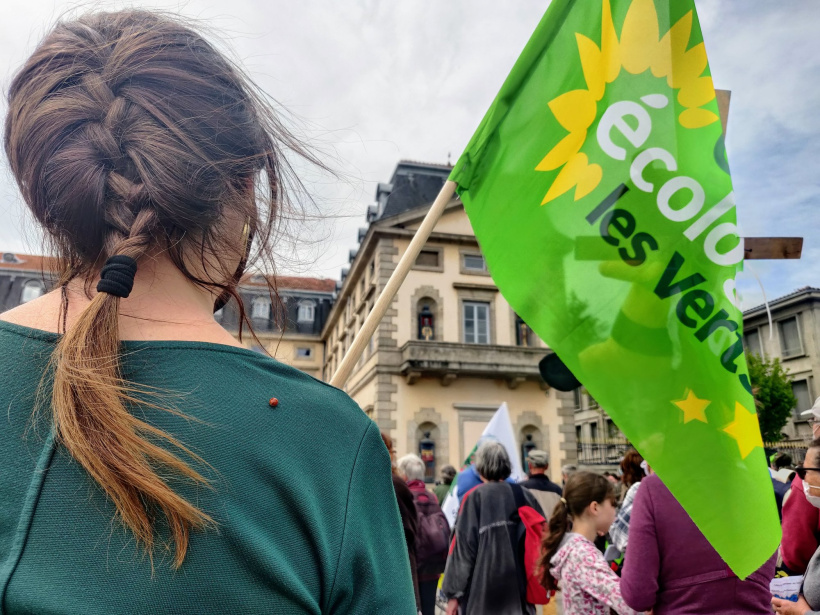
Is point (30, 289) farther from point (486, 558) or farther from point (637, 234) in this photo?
point (637, 234)

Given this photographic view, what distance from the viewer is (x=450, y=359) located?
2248 cm

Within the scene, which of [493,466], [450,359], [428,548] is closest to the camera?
[493,466]

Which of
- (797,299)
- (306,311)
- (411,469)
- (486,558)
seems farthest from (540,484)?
(306,311)

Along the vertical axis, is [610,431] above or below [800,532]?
above

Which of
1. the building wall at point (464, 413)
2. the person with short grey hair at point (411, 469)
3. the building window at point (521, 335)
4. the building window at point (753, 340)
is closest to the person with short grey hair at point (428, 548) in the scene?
the person with short grey hair at point (411, 469)

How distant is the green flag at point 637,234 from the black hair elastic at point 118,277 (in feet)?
5.79

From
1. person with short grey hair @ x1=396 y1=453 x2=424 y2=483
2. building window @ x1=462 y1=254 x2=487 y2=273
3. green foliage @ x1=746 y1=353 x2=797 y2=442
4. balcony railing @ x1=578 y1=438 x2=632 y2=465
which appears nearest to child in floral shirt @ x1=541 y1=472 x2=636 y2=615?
person with short grey hair @ x1=396 y1=453 x2=424 y2=483

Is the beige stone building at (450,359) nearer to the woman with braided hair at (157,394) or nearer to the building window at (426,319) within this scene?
the building window at (426,319)

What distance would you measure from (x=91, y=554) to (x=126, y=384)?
20 cm

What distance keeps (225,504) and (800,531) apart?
380cm

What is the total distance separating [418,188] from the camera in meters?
28.5

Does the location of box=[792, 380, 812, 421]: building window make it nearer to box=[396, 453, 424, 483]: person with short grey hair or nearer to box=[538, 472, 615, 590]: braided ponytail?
box=[396, 453, 424, 483]: person with short grey hair

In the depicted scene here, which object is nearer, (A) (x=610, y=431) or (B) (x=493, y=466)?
(B) (x=493, y=466)

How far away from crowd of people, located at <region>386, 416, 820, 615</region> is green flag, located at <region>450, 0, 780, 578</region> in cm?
45
